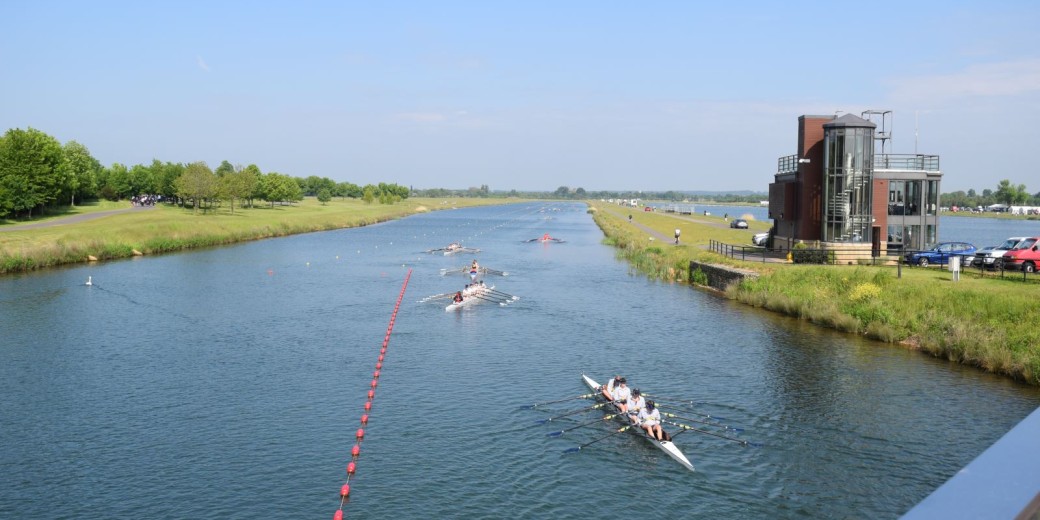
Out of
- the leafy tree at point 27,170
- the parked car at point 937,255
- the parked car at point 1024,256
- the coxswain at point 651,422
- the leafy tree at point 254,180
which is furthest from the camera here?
the leafy tree at point 254,180

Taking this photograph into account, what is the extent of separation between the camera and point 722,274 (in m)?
58.6

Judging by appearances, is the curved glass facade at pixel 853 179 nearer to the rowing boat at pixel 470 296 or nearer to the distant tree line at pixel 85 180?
the rowing boat at pixel 470 296

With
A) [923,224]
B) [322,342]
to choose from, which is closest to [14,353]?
[322,342]

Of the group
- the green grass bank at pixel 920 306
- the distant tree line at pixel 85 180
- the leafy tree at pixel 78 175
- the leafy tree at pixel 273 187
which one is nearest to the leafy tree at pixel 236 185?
the distant tree line at pixel 85 180

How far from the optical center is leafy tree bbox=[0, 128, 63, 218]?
91.4 meters

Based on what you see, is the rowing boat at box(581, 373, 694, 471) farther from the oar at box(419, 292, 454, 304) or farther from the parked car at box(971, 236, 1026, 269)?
the parked car at box(971, 236, 1026, 269)

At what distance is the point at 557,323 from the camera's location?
47.2 m

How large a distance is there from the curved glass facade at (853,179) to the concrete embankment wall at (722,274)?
8.54 meters

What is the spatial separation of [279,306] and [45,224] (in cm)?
5739

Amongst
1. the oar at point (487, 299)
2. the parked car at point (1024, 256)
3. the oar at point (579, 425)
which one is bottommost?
the oar at point (579, 425)

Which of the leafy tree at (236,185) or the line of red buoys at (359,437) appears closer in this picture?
the line of red buoys at (359,437)

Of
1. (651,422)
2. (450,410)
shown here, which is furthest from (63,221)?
(651,422)

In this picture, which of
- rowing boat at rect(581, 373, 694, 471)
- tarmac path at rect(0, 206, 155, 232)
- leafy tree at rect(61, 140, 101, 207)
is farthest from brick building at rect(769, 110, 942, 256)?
leafy tree at rect(61, 140, 101, 207)

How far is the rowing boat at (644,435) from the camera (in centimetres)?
2430
